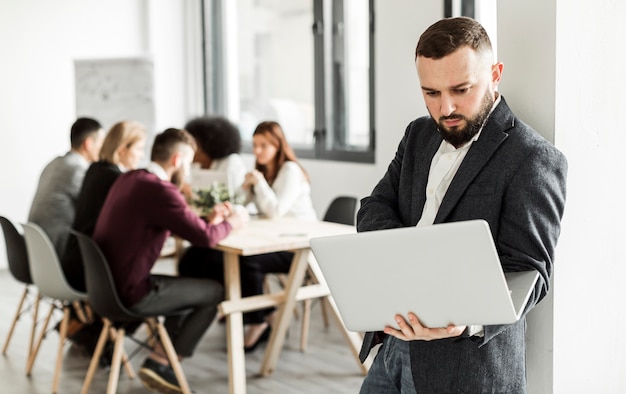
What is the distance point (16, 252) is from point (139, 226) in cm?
114

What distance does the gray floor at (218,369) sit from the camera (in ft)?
14.1

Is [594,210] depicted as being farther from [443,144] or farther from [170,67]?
[170,67]

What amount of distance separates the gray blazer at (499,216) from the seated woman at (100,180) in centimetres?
268

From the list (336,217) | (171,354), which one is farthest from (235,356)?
(336,217)

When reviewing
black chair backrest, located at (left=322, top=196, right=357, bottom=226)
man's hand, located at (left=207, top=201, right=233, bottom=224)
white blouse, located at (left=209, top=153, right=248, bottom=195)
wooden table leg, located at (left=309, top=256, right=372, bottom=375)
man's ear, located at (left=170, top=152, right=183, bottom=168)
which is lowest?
wooden table leg, located at (left=309, top=256, right=372, bottom=375)

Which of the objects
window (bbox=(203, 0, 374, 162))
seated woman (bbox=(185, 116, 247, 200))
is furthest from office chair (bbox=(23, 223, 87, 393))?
window (bbox=(203, 0, 374, 162))

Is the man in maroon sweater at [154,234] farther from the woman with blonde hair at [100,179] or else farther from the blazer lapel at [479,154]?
the blazer lapel at [479,154]

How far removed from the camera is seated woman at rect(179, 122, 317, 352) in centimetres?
489

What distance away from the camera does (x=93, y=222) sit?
4453 mm

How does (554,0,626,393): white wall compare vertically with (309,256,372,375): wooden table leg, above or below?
above

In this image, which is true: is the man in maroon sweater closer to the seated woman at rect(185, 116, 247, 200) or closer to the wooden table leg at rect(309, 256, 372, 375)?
the wooden table leg at rect(309, 256, 372, 375)

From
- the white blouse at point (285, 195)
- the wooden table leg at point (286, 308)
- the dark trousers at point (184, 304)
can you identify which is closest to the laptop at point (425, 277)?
the dark trousers at point (184, 304)

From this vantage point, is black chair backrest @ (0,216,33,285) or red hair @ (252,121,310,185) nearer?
black chair backrest @ (0,216,33,285)

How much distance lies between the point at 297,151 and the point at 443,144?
500cm
